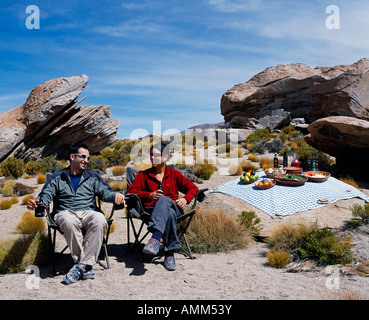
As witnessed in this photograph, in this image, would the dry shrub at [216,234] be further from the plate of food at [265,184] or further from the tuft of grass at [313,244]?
the plate of food at [265,184]

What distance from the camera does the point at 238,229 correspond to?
190 inches

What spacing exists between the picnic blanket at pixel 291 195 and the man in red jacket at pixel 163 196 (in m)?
2.15

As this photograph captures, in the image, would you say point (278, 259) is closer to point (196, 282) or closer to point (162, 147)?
point (196, 282)

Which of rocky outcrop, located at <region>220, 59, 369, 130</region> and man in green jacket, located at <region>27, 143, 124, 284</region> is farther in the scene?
rocky outcrop, located at <region>220, 59, 369, 130</region>

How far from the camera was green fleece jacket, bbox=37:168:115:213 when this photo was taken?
4.00 m

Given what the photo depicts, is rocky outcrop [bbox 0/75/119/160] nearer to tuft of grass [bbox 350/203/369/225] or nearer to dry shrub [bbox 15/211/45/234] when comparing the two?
dry shrub [bbox 15/211/45/234]

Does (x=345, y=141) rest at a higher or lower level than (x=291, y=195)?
higher

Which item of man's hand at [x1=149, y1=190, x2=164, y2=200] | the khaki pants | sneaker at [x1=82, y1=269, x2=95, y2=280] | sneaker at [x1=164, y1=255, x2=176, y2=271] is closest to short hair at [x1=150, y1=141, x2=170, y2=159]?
man's hand at [x1=149, y1=190, x2=164, y2=200]

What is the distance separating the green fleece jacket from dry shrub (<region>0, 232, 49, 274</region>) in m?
0.50

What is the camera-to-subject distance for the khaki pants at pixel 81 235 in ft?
12.0

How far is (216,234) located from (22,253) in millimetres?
2402

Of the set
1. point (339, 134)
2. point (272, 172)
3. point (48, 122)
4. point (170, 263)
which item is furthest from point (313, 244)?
point (48, 122)

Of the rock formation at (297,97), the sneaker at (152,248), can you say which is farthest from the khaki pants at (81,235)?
the rock formation at (297,97)

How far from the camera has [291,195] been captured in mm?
6246
